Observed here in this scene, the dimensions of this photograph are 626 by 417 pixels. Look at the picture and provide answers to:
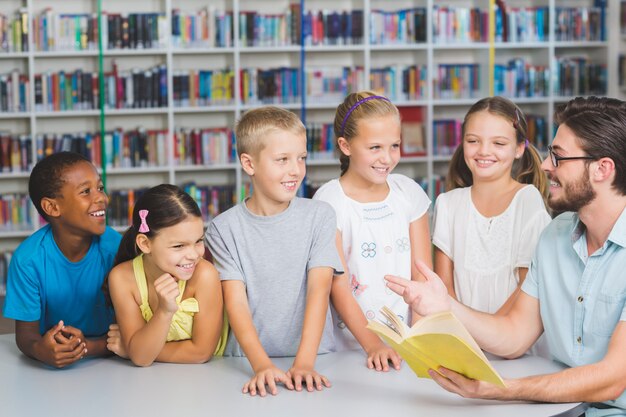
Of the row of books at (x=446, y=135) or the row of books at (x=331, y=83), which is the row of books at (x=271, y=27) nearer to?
the row of books at (x=331, y=83)

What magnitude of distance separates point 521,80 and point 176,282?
458 centimetres

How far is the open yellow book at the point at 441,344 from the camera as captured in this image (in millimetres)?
1709

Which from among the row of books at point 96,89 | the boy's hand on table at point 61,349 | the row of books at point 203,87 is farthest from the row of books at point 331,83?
the boy's hand on table at point 61,349

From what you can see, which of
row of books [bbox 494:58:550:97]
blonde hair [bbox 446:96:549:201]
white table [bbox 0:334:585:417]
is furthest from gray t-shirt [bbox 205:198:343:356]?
row of books [bbox 494:58:550:97]

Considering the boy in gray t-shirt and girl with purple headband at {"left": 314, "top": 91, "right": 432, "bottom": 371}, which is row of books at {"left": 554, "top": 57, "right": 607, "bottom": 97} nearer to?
girl with purple headband at {"left": 314, "top": 91, "right": 432, "bottom": 371}

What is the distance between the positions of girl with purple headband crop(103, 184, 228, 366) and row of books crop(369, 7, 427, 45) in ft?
12.9

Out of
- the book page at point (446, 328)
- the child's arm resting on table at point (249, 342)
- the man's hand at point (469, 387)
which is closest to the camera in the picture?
the book page at point (446, 328)

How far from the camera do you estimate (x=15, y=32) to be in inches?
220

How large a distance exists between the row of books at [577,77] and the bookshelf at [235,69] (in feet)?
0.19

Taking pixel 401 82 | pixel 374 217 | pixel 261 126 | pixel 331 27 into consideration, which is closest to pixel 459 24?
pixel 401 82

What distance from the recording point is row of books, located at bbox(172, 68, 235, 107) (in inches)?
226

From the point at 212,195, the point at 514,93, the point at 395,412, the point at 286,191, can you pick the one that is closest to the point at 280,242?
the point at 286,191

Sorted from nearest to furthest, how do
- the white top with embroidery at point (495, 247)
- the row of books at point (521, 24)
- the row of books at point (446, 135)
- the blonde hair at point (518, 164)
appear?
1. the white top with embroidery at point (495, 247)
2. the blonde hair at point (518, 164)
3. the row of books at point (446, 135)
4. the row of books at point (521, 24)

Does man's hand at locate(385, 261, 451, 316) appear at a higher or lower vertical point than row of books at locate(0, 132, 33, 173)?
lower
